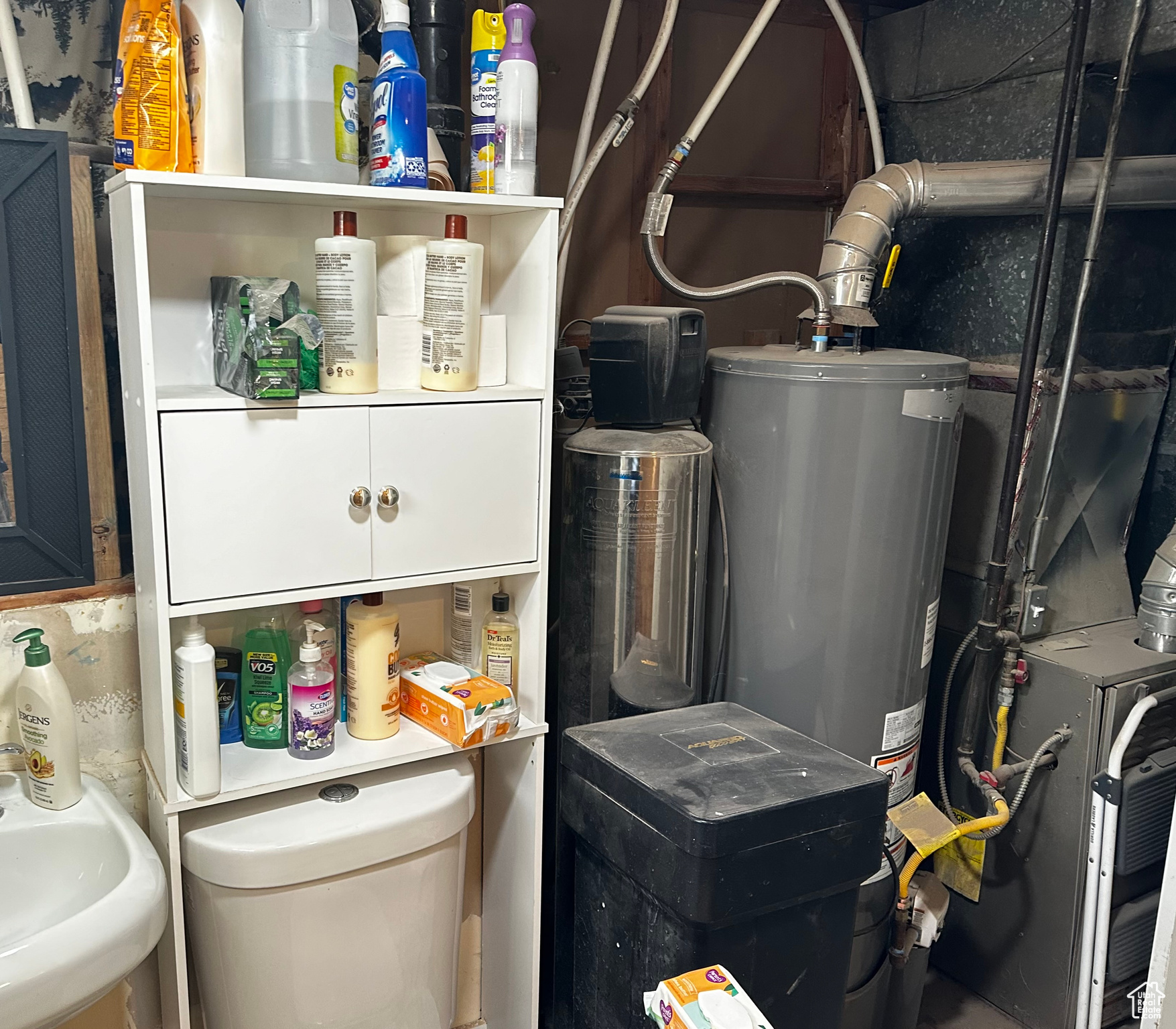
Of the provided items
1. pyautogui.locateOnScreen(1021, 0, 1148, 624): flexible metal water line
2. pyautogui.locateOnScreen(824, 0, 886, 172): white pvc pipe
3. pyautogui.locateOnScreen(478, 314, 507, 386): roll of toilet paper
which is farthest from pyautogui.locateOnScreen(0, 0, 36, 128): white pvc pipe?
pyautogui.locateOnScreen(1021, 0, 1148, 624): flexible metal water line

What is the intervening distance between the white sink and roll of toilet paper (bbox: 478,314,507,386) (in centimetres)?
78

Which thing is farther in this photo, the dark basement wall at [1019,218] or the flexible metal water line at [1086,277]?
the dark basement wall at [1019,218]

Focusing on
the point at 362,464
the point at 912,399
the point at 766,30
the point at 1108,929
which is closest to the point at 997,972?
the point at 1108,929

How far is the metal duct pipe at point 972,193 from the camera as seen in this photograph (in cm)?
180

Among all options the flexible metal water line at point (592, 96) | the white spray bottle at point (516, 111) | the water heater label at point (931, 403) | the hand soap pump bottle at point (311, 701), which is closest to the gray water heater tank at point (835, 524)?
the water heater label at point (931, 403)

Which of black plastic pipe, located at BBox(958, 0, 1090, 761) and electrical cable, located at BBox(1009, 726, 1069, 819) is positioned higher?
black plastic pipe, located at BBox(958, 0, 1090, 761)

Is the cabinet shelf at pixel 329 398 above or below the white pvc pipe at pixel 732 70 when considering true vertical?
below

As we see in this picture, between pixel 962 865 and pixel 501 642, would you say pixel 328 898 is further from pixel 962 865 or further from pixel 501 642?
pixel 962 865

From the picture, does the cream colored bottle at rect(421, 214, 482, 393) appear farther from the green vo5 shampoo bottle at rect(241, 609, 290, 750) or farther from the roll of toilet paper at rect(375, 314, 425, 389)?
the green vo5 shampoo bottle at rect(241, 609, 290, 750)

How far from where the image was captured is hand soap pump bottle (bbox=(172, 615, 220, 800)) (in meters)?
1.25

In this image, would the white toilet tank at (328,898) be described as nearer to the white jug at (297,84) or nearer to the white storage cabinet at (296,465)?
the white storage cabinet at (296,465)

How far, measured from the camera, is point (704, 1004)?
0.92 meters

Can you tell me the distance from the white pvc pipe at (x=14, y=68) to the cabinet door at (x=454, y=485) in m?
0.57

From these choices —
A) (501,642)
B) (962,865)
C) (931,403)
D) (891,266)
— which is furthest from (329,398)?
(962,865)
